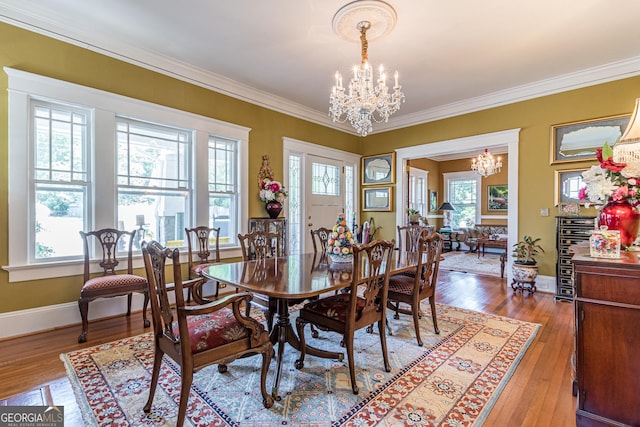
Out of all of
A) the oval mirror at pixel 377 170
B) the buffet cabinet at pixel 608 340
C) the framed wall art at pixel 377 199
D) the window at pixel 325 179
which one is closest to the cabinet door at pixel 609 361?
A: the buffet cabinet at pixel 608 340

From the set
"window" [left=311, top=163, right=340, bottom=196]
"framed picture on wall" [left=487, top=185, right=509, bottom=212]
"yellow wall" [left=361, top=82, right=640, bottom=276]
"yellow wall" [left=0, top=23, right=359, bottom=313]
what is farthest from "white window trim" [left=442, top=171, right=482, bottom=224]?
"yellow wall" [left=0, top=23, right=359, bottom=313]

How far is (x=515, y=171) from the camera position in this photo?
462 centimetres

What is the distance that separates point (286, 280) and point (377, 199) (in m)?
4.68

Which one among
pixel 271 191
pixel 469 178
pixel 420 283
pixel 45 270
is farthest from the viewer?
pixel 469 178

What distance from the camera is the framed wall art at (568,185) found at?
4121mm

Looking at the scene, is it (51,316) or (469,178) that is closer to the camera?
(51,316)

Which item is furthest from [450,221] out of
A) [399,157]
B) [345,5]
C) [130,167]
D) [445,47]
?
[130,167]

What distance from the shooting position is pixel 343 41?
3242 millimetres

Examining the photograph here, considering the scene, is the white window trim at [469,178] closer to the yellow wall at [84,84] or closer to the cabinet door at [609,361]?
the yellow wall at [84,84]

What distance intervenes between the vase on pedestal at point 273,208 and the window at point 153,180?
3.94 ft

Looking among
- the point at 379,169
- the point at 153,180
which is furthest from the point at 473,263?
the point at 153,180

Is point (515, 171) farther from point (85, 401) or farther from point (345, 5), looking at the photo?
point (85, 401)

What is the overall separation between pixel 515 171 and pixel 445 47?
2.40 metres

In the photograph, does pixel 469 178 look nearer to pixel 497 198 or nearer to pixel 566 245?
pixel 497 198
